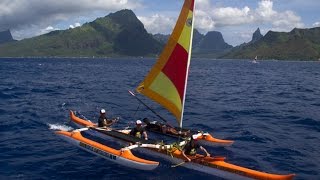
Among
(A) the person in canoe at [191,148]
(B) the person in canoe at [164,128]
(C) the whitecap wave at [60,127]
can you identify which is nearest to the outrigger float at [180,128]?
(A) the person in canoe at [191,148]

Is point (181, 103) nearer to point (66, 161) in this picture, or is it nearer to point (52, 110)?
point (66, 161)

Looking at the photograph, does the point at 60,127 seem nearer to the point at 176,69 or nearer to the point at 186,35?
the point at 176,69

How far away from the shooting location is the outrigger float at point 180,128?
779 inches

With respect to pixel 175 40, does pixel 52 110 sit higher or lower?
lower

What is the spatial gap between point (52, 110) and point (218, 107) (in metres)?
17.1

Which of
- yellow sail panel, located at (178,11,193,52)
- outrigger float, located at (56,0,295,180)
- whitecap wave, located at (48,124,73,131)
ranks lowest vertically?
whitecap wave, located at (48,124,73,131)

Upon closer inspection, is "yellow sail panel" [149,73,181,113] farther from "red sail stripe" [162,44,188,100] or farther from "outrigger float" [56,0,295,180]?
"red sail stripe" [162,44,188,100]

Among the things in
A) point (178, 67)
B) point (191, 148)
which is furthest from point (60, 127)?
point (191, 148)

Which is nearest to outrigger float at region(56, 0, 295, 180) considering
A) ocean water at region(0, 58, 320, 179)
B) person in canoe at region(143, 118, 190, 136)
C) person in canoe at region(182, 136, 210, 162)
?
person in canoe at region(182, 136, 210, 162)

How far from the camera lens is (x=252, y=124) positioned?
31.6 meters

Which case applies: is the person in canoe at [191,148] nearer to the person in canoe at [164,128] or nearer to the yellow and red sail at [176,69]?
the yellow and red sail at [176,69]

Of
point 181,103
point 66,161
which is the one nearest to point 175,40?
point 181,103

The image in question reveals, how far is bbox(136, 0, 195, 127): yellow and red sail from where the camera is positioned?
2223 cm

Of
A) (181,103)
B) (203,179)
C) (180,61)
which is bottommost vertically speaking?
(203,179)
